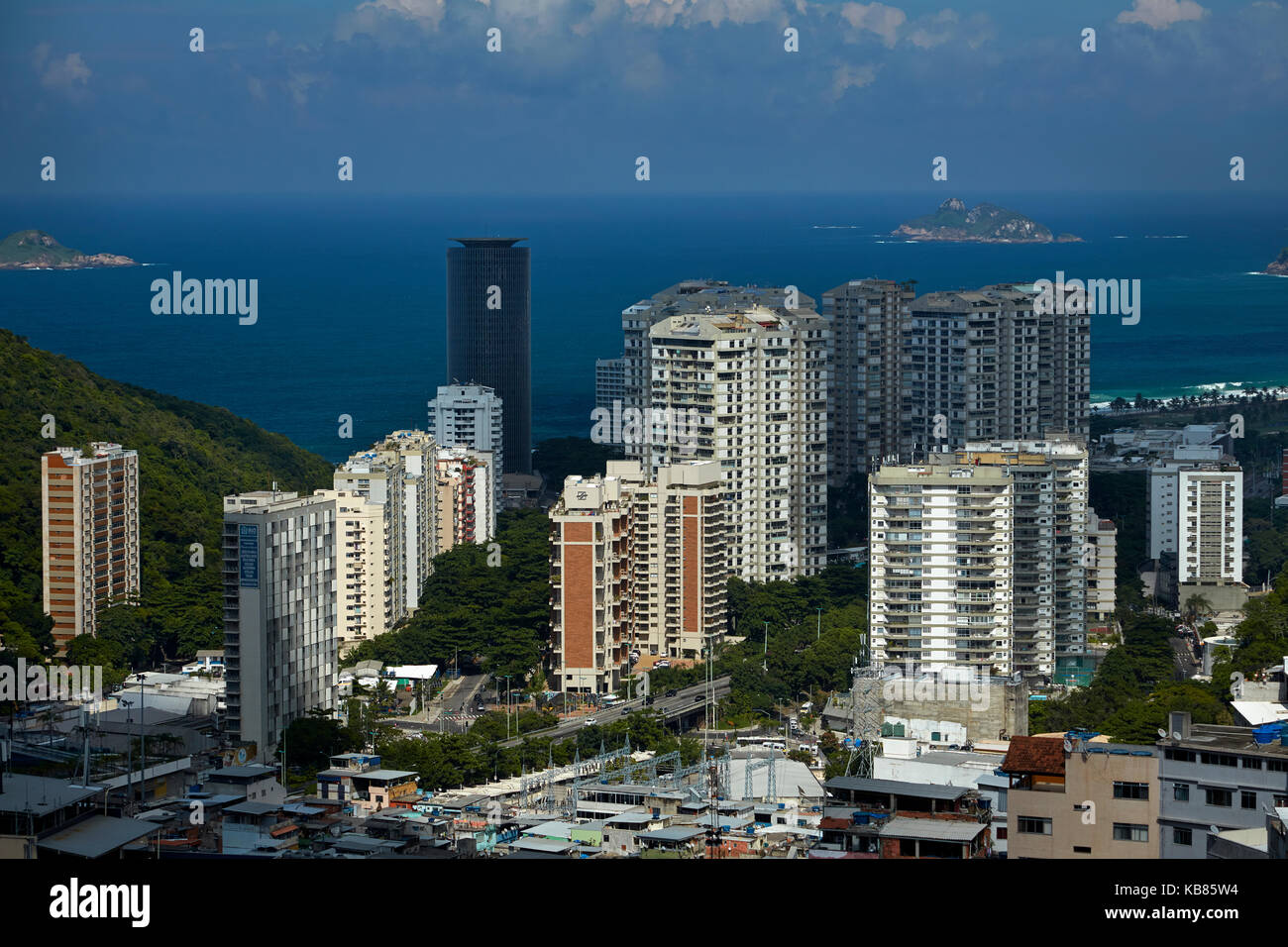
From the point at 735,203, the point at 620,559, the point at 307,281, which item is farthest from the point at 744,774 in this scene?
the point at 735,203

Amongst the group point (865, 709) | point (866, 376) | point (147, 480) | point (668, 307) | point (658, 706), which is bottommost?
point (658, 706)

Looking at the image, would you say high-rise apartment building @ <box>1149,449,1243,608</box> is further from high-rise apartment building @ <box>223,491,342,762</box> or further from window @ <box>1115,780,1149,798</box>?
window @ <box>1115,780,1149,798</box>

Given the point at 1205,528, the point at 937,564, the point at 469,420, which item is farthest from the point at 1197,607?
the point at 469,420

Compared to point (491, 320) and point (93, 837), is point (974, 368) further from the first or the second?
point (93, 837)

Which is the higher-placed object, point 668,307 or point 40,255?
point 40,255
